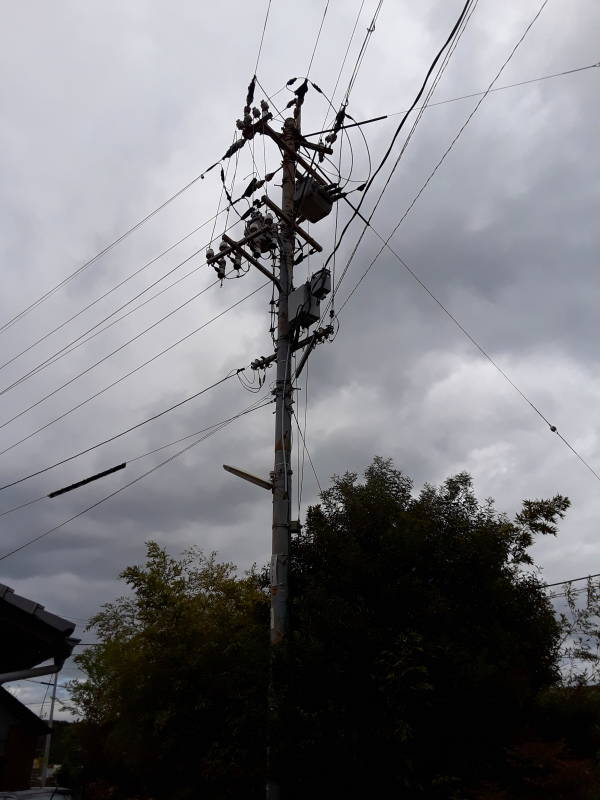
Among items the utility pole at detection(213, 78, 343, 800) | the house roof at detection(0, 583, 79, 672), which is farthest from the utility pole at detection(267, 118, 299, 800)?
the house roof at detection(0, 583, 79, 672)

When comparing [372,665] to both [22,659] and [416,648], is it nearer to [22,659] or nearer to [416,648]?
[416,648]

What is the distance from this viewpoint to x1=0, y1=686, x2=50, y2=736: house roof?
35.7ft

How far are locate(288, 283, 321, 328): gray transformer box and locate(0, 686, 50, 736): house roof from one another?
8864 mm

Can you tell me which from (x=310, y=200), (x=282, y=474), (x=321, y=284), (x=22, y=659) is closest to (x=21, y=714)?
(x=22, y=659)

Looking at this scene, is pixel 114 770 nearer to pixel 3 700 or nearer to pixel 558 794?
pixel 3 700

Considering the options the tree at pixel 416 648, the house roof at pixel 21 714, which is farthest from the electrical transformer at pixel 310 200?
the house roof at pixel 21 714

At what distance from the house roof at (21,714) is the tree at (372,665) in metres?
1.68

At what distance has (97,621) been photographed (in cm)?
2039

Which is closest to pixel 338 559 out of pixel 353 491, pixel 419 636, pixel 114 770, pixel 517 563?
pixel 353 491

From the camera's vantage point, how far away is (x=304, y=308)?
11.6m

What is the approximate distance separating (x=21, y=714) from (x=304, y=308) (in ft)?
31.9

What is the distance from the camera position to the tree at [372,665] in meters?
7.71

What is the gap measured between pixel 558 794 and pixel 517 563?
11.8 feet

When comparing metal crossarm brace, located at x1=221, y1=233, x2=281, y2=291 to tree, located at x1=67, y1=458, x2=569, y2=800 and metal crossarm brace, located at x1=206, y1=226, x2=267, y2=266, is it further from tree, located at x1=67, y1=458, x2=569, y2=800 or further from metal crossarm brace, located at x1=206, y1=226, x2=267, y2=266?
tree, located at x1=67, y1=458, x2=569, y2=800
